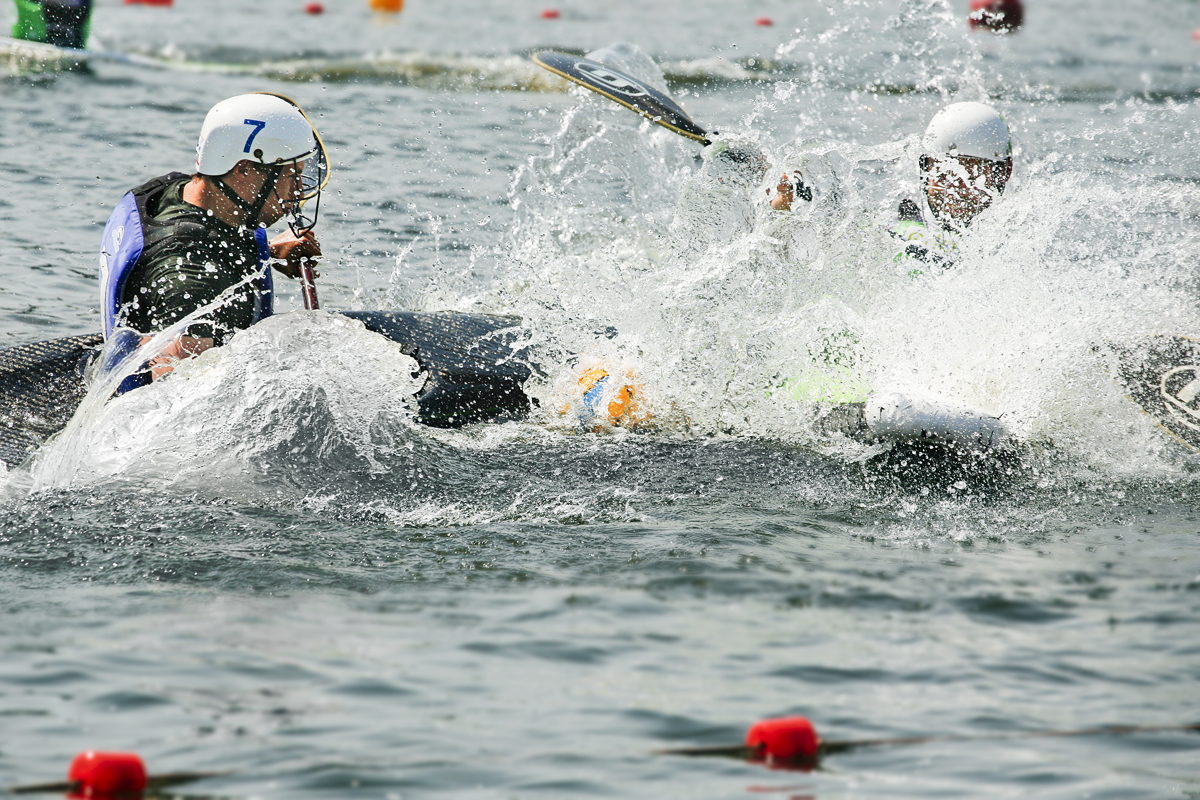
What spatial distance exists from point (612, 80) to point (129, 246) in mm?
4248

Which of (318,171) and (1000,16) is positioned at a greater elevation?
(1000,16)

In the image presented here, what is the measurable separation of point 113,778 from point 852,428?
152 inches

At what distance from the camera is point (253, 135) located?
5266mm

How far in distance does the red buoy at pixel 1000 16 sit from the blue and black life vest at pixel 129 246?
781 inches

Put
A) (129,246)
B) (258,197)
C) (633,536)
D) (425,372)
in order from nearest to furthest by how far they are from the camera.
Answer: (633,536) → (129,246) → (258,197) → (425,372)

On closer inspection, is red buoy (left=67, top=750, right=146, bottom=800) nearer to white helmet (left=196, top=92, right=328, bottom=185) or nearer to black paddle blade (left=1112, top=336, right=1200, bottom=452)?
white helmet (left=196, top=92, right=328, bottom=185)

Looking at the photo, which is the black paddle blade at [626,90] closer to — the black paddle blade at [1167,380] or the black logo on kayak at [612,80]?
the black logo on kayak at [612,80]

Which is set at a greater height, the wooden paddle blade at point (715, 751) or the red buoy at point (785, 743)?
the red buoy at point (785, 743)

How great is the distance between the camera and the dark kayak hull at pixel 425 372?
19.5 feet

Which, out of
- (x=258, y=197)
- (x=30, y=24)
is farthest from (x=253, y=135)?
(x=30, y=24)

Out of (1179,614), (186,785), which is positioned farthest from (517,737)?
(1179,614)

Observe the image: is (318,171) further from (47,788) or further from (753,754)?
(753,754)

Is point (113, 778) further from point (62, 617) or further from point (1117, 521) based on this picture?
point (1117, 521)

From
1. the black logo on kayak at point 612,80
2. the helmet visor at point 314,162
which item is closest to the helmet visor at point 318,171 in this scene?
the helmet visor at point 314,162
